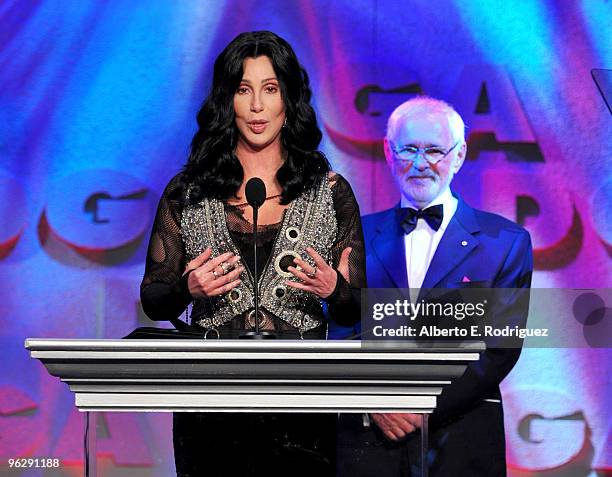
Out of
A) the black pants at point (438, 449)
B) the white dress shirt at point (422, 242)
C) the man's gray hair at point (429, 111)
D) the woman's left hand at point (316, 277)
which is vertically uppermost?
the man's gray hair at point (429, 111)

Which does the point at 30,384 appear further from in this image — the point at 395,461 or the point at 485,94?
the point at 395,461

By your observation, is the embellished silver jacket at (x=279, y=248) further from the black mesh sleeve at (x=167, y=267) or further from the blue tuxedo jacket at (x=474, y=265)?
the blue tuxedo jacket at (x=474, y=265)

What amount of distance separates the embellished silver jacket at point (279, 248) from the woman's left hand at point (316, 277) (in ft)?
0.53

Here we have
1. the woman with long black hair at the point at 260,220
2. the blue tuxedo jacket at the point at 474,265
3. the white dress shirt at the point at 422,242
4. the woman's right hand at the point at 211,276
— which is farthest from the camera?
the white dress shirt at the point at 422,242

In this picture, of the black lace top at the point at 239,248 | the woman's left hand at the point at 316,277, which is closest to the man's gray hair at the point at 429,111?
the black lace top at the point at 239,248

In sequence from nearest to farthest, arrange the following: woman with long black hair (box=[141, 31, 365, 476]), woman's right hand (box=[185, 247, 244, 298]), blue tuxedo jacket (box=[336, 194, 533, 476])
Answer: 1. woman's right hand (box=[185, 247, 244, 298])
2. woman with long black hair (box=[141, 31, 365, 476])
3. blue tuxedo jacket (box=[336, 194, 533, 476])

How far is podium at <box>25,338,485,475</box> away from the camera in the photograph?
2.35 metres

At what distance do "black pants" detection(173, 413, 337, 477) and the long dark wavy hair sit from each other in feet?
3.48

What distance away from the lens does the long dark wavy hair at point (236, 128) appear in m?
3.36

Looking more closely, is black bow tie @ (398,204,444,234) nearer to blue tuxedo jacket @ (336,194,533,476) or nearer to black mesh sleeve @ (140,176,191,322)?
blue tuxedo jacket @ (336,194,533,476)

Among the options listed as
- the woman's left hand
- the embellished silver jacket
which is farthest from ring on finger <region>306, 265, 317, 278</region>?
the embellished silver jacket

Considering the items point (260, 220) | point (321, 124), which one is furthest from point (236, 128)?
point (321, 124)

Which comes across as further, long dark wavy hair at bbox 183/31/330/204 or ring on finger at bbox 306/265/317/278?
long dark wavy hair at bbox 183/31/330/204

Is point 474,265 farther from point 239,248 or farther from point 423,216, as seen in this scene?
point 239,248
